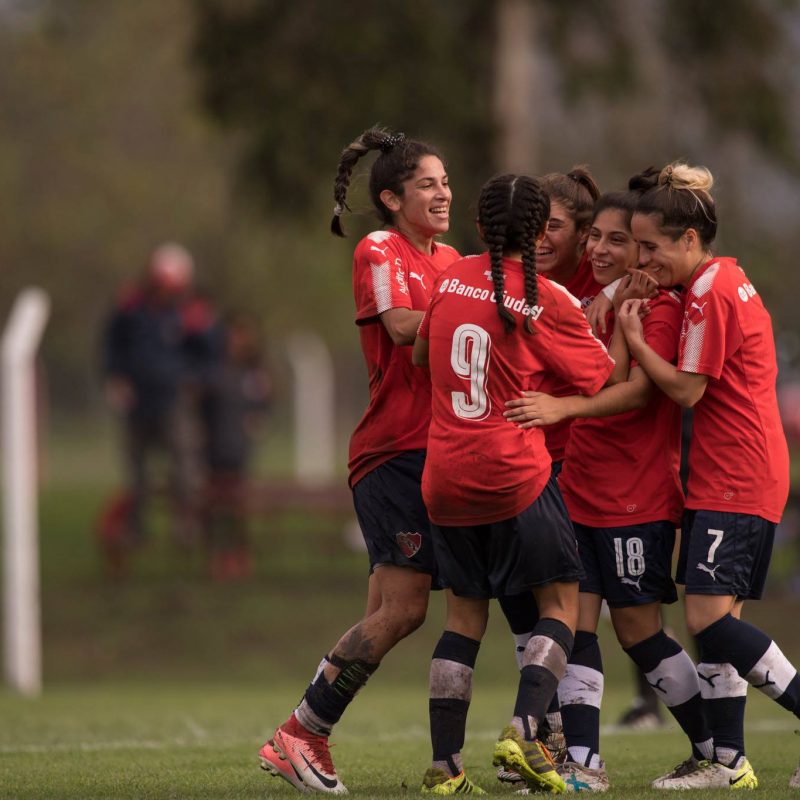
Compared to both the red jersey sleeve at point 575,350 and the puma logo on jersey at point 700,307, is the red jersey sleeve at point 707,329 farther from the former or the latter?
the red jersey sleeve at point 575,350

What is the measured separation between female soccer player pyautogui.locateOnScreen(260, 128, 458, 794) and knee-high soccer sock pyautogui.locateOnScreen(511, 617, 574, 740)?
521 millimetres

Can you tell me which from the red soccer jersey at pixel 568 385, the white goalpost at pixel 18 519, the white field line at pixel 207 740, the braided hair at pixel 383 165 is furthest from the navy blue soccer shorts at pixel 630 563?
the white goalpost at pixel 18 519

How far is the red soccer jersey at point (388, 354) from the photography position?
18.4ft

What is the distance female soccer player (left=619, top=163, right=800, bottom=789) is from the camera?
18.0 feet

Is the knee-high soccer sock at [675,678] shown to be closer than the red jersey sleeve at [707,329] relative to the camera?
No

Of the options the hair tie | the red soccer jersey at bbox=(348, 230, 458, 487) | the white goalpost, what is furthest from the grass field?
the hair tie

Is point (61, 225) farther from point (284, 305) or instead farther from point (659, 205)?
point (659, 205)

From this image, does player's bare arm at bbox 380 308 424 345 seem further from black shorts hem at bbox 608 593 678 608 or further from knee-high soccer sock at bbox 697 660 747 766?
knee-high soccer sock at bbox 697 660 747 766

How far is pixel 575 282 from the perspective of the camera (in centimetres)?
607

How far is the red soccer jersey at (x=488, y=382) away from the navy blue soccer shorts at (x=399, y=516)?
316 millimetres

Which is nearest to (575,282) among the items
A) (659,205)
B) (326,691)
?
(659,205)

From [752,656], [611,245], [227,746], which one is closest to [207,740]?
[227,746]

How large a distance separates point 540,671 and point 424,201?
1.69 m

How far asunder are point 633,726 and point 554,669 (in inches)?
129
